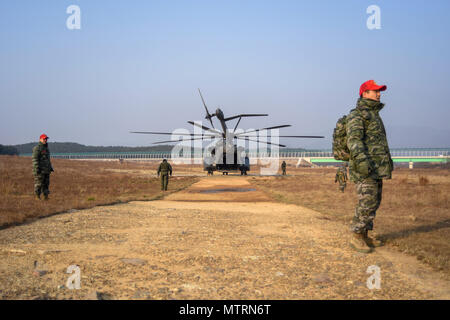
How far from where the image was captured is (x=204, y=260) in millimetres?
4605

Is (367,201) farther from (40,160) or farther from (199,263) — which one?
(40,160)

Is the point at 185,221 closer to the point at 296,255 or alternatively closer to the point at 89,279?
the point at 296,255

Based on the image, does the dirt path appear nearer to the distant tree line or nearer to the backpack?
the backpack

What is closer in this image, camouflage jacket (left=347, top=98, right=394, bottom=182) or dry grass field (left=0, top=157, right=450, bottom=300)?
dry grass field (left=0, top=157, right=450, bottom=300)

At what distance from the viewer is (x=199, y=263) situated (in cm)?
446

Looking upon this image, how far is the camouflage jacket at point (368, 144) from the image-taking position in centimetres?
540

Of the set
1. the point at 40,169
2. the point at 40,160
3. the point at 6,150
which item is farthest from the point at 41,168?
the point at 6,150

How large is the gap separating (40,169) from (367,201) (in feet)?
36.9

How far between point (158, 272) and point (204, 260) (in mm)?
756

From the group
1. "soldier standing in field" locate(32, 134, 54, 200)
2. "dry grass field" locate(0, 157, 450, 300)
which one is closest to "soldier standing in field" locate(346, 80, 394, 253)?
"dry grass field" locate(0, 157, 450, 300)

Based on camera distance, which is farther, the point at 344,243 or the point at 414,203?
the point at 414,203

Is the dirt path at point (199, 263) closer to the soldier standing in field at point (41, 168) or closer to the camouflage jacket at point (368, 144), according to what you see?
the camouflage jacket at point (368, 144)

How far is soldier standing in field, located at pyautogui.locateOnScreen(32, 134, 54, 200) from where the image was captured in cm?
1241

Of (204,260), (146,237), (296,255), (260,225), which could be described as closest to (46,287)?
(204,260)
